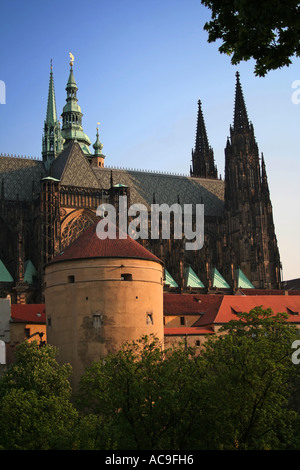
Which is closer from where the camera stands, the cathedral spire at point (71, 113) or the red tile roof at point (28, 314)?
the red tile roof at point (28, 314)

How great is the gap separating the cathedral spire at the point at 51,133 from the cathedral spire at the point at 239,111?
90.6 ft

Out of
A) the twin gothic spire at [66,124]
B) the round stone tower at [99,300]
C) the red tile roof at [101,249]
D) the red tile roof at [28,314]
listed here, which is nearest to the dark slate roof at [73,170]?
the twin gothic spire at [66,124]

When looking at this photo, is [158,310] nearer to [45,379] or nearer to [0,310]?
[45,379]

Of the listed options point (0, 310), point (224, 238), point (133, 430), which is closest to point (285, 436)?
point (133, 430)

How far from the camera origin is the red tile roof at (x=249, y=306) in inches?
2264

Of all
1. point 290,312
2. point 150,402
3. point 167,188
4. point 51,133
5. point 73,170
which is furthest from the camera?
point 51,133

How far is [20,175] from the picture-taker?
288ft

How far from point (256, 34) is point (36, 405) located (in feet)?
68.9

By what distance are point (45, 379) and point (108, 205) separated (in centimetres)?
4679

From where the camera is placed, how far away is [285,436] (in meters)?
27.0

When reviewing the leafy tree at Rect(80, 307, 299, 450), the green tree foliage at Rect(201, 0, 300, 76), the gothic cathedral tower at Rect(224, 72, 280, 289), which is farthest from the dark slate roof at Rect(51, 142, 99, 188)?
the green tree foliage at Rect(201, 0, 300, 76)

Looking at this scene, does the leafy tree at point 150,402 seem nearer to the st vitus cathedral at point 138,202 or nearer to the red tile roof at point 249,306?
the red tile roof at point 249,306

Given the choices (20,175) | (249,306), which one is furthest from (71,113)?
(249,306)

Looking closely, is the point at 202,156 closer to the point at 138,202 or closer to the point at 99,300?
the point at 138,202
